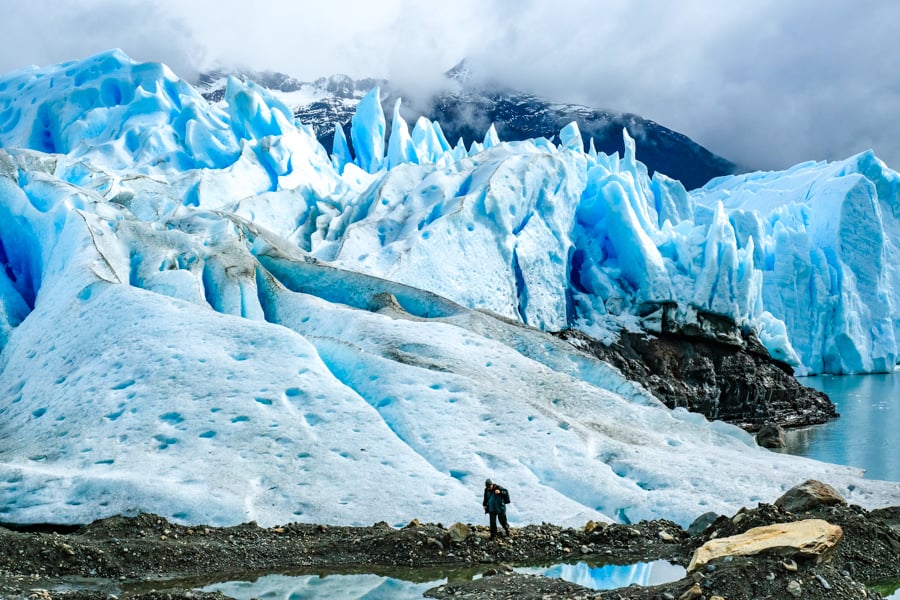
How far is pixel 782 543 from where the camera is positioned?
23.9 ft

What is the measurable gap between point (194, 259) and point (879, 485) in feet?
45.2

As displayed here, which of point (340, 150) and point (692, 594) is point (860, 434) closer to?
point (692, 594)

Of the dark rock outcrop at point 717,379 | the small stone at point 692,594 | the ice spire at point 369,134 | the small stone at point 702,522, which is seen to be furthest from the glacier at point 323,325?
the ice spire at point 369,134

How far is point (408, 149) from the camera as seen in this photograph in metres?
39.6

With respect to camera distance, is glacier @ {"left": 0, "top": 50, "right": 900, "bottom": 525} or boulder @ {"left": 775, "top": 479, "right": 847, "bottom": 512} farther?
glacier @ {"left": 0, "top": 50, "right": 900, "bottom": 525}

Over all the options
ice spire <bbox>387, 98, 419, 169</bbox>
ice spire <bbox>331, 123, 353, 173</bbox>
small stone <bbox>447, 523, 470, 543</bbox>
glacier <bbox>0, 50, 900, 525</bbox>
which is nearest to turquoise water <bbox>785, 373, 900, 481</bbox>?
glacier <bbox>0, 50, 900, 525</bbox>

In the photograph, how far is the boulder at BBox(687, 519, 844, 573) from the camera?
23.8 feet

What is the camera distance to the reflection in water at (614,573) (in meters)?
8.34

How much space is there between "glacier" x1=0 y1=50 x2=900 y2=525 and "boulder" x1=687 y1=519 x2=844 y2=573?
3452mm

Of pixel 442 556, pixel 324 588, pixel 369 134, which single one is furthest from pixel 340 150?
pixel 324 588

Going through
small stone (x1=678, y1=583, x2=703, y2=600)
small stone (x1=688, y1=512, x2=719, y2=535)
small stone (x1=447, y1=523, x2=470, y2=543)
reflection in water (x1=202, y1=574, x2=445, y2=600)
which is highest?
small stone (x1=688, y1=512, x2=719, y2=535)

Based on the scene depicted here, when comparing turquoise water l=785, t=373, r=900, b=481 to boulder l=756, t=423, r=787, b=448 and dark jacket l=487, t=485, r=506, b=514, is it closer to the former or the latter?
boulder l=756, t=423, r=787, b=448

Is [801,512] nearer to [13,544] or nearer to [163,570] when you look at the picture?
[163,570]

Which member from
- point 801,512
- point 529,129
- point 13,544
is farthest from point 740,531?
point 529,129
